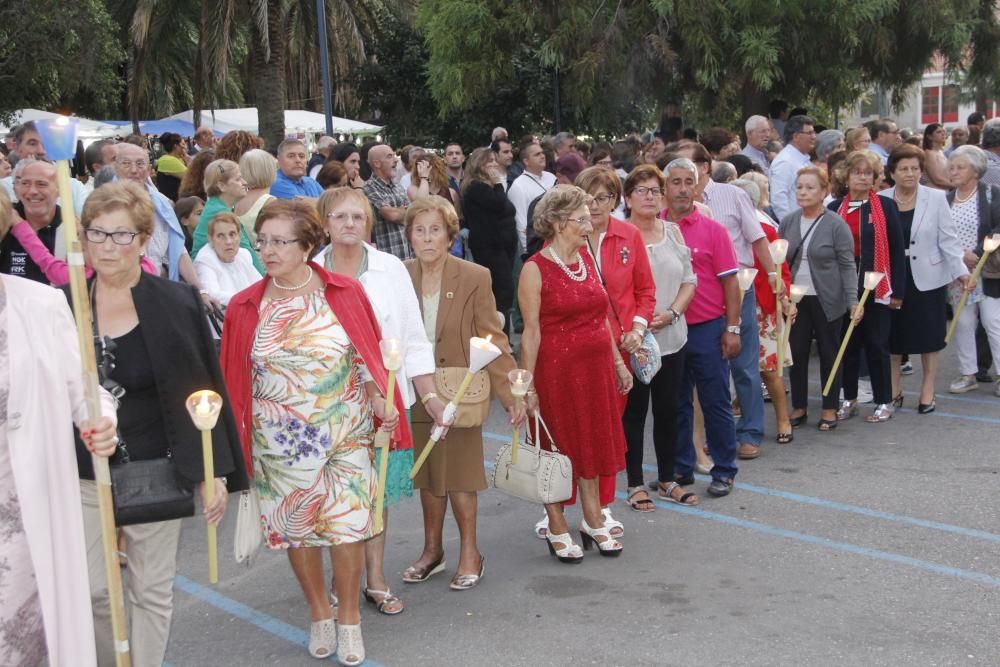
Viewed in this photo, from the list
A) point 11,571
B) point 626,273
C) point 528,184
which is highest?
point 528,184

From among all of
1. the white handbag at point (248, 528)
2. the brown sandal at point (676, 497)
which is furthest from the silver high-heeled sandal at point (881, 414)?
the white handbag at point (248, 528)

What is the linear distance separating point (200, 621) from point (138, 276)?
2.01 meters

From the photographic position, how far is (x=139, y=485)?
152 inches

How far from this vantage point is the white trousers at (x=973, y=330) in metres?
9.38

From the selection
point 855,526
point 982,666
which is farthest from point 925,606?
point 855,526

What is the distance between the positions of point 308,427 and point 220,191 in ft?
12.6

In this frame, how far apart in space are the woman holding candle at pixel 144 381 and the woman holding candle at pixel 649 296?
2599 millimetres

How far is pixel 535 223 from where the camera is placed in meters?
5.87

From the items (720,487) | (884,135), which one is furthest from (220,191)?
(884,135)

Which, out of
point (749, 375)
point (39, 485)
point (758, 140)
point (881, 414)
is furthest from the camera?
point (758, 140)

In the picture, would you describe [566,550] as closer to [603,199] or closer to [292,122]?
[603,199]

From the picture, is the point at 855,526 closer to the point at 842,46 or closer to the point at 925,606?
the point at 925,606

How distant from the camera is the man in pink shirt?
6.93 m

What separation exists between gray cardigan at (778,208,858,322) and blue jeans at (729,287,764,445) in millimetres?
722
